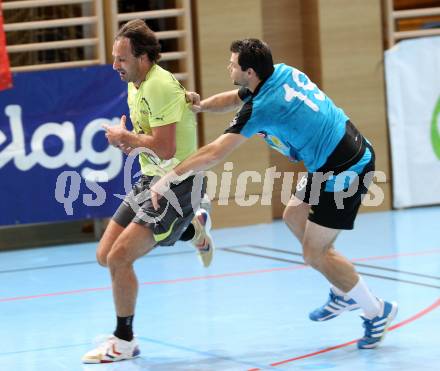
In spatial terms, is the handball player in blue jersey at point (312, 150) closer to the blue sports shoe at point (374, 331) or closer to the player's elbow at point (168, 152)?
the blue sports shoe at point (374, 331)

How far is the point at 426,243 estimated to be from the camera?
26.4 ft

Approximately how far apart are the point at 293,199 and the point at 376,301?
2.23 ft

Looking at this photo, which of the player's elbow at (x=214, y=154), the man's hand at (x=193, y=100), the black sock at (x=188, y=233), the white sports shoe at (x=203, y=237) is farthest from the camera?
the white sports shoe at (x=203, y=237)

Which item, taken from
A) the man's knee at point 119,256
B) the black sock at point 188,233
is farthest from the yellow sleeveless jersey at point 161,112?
the black sock at point 188,233

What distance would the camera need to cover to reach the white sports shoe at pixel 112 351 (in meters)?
4.83

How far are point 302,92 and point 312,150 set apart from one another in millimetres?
290

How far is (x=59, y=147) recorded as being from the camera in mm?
8844

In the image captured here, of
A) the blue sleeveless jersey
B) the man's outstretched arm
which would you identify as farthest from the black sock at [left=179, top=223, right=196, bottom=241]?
the blue sleeveless jersey

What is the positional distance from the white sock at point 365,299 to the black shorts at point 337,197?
0.31 meters

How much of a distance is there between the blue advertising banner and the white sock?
4429mm

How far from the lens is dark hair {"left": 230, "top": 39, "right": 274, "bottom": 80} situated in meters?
4.66

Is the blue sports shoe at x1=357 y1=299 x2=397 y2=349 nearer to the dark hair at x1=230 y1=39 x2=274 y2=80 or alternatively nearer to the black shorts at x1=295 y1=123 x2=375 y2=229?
the black shorts at x1=295 y1=123 x2=375 y2=229

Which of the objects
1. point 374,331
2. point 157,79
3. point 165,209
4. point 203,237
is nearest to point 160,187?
point 165,209

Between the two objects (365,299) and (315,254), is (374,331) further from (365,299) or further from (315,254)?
(315,254)
